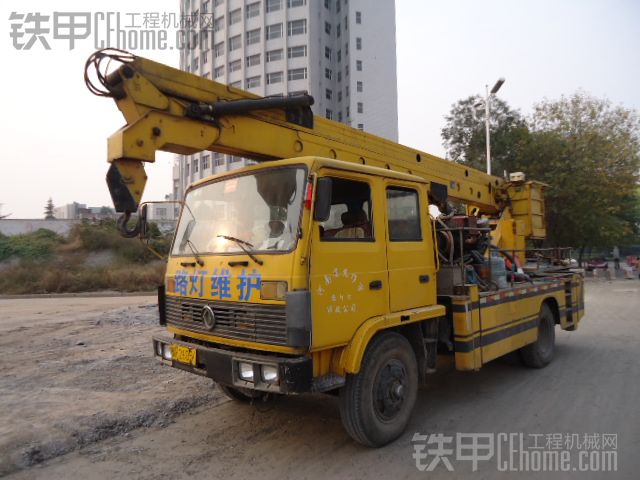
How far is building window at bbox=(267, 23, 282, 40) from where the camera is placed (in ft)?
154

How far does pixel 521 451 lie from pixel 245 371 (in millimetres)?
2344

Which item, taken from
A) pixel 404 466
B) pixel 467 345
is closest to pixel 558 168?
pixel 467 345

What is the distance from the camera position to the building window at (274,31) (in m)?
46.9

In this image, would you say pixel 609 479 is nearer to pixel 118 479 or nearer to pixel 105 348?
pixel 118 479

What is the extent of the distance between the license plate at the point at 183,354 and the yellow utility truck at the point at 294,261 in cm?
2

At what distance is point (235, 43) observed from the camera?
48.7 meters

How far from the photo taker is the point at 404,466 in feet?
11.4

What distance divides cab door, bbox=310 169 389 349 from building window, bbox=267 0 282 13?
49.3m

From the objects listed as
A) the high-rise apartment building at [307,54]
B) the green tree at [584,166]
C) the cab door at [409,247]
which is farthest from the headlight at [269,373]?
the high-rise apartment building at [307,54]

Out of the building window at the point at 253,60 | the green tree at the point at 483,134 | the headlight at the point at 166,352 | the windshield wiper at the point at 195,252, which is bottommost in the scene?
the headlight at the point at 166,352

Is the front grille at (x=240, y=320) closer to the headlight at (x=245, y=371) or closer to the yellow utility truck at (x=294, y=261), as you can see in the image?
the yellow utility truck at (x=294, y=261)

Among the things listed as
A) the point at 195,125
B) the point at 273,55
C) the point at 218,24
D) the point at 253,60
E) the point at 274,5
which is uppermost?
the point at 274,5

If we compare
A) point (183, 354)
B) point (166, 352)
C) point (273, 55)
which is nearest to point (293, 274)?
point (183, 354)

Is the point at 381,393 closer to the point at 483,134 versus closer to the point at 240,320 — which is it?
the point at 240,320
